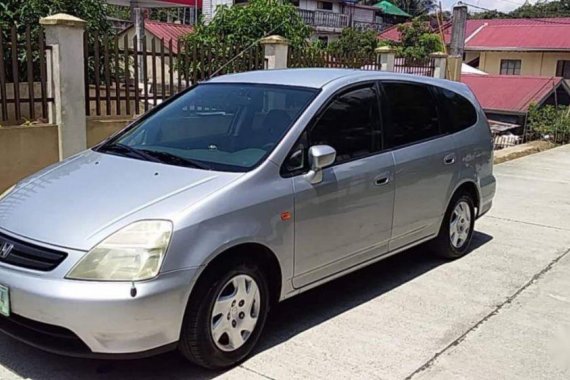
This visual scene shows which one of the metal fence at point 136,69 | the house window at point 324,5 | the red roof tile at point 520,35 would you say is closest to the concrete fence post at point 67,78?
the metal fence at point 136,69

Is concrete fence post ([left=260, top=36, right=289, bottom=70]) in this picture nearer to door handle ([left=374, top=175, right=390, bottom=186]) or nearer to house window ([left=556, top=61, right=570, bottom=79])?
door handle ([left=374, top=175, right=390, bottom=186])

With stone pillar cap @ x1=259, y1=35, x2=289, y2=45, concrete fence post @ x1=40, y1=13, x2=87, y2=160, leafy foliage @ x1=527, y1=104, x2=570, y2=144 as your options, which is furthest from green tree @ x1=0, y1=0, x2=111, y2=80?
leafy foliage @ x1=527, y1=104, x2=570, y2=144

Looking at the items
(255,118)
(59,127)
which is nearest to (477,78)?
(59,127)

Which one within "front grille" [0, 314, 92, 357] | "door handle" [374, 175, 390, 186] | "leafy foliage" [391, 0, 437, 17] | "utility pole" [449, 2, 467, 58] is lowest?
"front grille" [0, 314, 92, 357]

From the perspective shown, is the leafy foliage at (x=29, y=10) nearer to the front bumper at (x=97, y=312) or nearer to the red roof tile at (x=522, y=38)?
the front bumper at (x=97, y=312)

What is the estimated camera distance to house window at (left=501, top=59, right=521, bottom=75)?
36.3 metres

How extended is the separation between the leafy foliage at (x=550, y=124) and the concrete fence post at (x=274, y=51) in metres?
10.4

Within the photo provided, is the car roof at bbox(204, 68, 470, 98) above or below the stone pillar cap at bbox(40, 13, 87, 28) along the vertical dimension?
below

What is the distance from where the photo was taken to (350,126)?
4234 mm

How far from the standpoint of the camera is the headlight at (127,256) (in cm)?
292

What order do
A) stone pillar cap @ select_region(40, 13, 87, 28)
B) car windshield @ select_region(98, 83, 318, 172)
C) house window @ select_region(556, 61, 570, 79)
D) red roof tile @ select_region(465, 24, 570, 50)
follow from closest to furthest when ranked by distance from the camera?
1. car windshield @ select_region(98, 83, 318, 172)
2. stone pillar cap @ select_region(40, 13, 87, 28)
3. red roof tile @ select_region(465, 24, 570, 50)
4. house window @ select_region(556, 61, 570, 79)

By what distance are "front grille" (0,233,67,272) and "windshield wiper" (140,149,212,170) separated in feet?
3.20

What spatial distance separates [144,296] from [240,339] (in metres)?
0.77

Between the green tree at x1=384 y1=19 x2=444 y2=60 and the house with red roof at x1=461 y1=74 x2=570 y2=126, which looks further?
the green tree at x1=384 y1=19 x2=444 y2=60
